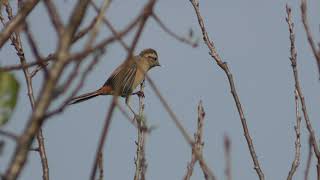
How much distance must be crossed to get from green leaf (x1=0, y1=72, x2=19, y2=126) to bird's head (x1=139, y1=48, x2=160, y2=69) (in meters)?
9.77

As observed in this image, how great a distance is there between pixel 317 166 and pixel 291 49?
42.0 inches

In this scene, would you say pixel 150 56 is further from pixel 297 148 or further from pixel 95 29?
pixel 95 29

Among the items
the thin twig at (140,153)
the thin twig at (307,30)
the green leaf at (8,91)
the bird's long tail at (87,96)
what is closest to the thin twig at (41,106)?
the green leaf at (8,91)

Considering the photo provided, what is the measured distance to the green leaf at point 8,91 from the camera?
60.8 inches

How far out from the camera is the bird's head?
11391 mm

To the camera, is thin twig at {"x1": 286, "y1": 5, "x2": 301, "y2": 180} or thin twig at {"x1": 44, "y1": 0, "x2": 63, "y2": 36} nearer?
thin twig at {"x1": 44, "y1": 0, "x2": 63, "y2": 36}

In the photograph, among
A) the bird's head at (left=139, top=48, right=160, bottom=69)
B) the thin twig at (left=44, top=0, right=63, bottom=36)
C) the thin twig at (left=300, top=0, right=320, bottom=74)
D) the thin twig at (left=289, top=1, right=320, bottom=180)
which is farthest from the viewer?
the bird's head at (left=139, top=48, right=160, bottom=69)

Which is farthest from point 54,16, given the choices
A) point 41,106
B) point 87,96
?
point 87,96

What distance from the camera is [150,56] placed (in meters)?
11.4

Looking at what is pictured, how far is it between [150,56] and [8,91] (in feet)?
32.5

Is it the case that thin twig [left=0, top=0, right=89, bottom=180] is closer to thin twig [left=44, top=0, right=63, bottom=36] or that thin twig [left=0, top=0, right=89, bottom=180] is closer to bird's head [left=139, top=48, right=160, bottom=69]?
thin twig [left=44, top=0, right=63, bottom=36]

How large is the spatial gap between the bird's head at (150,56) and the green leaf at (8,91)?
9771 millimetres

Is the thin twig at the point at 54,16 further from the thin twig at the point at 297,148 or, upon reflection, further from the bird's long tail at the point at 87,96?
the bird's long tail at the point at 87,96

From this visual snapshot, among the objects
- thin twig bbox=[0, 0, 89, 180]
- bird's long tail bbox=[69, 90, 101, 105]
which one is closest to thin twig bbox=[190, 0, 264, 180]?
thin twig bbox=[0, 0, 89, 180]
